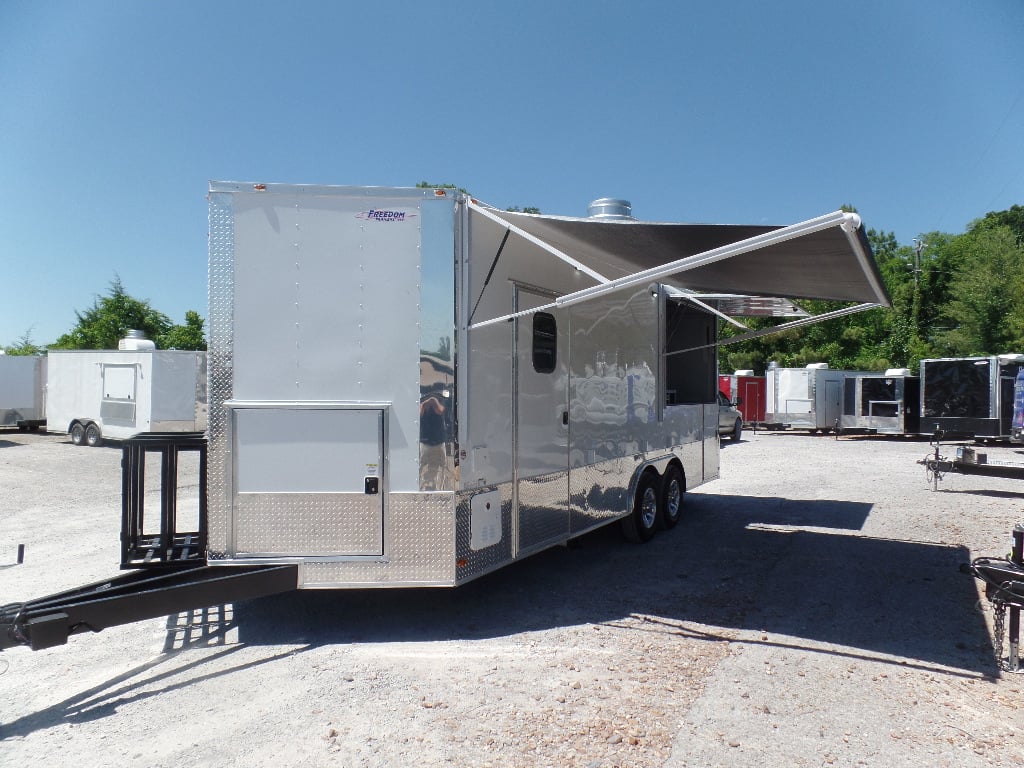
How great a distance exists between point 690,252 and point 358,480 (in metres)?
2.87

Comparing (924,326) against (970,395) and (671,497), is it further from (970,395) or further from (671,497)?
(671,497)

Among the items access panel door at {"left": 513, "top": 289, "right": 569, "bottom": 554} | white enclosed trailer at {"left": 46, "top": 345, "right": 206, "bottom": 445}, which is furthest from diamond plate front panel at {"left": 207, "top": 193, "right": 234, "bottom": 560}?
white enclosed trailer at {"left": 46, "top": 345, "right": 206, "bottom": 445}

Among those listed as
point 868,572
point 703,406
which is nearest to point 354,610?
point 868,572

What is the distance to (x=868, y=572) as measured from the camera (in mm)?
6082

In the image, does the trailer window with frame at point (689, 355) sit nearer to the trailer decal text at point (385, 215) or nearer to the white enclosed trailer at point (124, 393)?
the trailer decal text at point (385, 215)

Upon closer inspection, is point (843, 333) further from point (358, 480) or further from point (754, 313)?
point (358, 480)

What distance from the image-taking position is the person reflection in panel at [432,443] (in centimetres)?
435

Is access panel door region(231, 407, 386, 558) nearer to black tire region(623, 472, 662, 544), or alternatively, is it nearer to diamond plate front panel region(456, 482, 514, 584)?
diamond plate front panel region(456, 482, 514, 584)

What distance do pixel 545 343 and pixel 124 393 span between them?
1317cm

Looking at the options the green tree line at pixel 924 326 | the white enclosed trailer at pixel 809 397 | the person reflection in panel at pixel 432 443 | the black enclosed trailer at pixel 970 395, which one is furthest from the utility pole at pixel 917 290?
the person reflection in panel at pixel 432 443

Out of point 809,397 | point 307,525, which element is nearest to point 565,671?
point 307,525

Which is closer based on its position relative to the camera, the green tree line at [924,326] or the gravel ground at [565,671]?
the gravel ground at [565,671]

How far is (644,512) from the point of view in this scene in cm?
714

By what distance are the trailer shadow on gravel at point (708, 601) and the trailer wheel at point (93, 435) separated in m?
13.7
